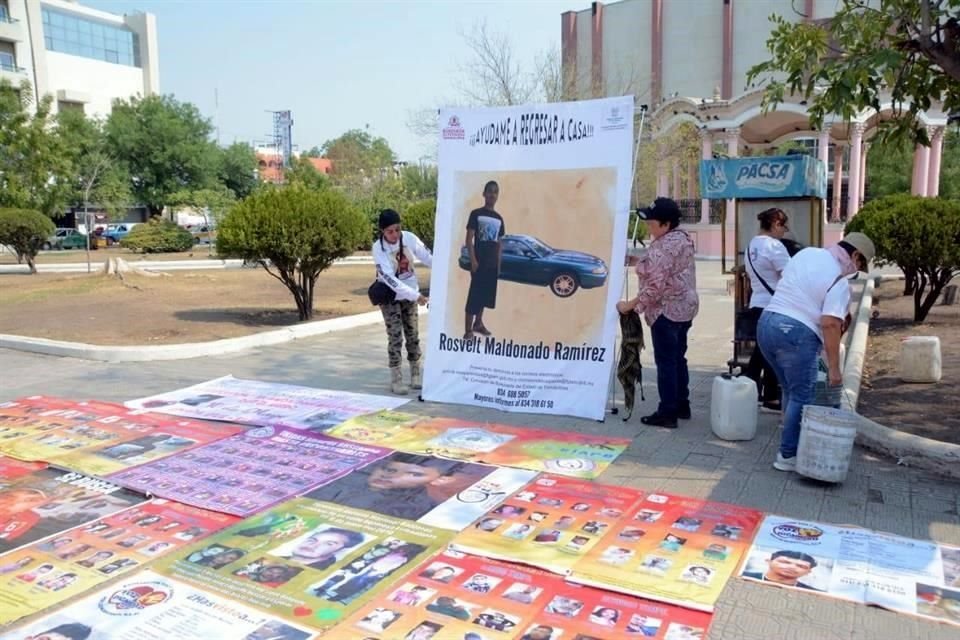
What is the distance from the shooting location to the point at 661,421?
5625mm

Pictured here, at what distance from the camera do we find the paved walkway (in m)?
2.99

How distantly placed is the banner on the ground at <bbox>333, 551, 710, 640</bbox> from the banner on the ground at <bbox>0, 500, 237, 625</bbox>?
1238mm

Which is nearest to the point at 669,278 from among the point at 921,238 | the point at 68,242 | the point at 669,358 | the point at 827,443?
the point at 669,358

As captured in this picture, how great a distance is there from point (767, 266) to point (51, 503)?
497 centimetres

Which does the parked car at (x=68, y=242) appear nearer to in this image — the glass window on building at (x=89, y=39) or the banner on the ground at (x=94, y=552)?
the glass window on building at (x=89, y=39)

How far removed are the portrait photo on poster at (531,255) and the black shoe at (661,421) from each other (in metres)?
0.70

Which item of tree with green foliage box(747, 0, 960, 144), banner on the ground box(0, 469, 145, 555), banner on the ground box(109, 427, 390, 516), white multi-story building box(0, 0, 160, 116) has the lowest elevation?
banner on the ground box(0, 469, 145, 555)

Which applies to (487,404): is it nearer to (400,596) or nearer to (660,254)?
(660,254)

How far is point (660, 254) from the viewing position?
17.5ft

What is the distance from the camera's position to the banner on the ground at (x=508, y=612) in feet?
9.41

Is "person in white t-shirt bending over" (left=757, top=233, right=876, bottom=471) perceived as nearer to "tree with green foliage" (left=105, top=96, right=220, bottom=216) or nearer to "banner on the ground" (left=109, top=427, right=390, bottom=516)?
"banner on the ground" (left=109, top=427, right=390, bottom=516)

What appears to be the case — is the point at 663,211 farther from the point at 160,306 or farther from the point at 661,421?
the point at 160,306

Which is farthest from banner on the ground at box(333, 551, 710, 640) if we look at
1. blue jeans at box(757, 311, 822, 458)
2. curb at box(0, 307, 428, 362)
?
curb at box(0, 307, 428, 362)

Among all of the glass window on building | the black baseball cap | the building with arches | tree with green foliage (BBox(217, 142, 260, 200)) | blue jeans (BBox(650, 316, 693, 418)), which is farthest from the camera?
tree with green foliage (BBox(217, 142, 260, 200))
